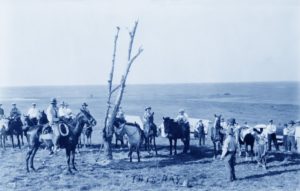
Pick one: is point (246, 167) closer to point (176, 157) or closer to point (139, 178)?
point (176, 157)

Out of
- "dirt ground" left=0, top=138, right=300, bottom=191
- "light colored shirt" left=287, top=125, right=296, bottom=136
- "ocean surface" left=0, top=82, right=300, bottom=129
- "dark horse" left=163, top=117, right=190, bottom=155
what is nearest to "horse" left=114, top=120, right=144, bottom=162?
"dirt ground" left=0, top=138, right=300, bottom=191

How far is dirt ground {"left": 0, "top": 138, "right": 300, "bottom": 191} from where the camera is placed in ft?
37.4

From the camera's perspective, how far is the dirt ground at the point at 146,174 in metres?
11.4

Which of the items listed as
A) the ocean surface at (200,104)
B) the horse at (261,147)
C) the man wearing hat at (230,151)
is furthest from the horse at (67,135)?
the ocean surface at (200,104)

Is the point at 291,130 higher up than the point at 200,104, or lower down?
lower down

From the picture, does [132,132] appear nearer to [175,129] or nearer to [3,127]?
[175,129]

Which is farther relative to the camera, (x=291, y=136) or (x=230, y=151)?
(x=291, y=136)

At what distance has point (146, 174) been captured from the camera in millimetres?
12742

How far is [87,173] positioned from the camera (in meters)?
12.7

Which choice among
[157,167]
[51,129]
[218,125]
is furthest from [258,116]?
[51,129]

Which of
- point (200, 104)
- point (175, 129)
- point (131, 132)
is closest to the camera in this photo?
point (131, 132)

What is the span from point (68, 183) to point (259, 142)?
682 centimetres

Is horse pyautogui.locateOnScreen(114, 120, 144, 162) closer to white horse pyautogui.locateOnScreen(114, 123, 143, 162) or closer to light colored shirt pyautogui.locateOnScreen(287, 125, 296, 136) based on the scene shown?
white horse pyautogui.locateOnScreen(114, 123, 143, 162)

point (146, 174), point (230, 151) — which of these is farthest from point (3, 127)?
point (230, 151)
